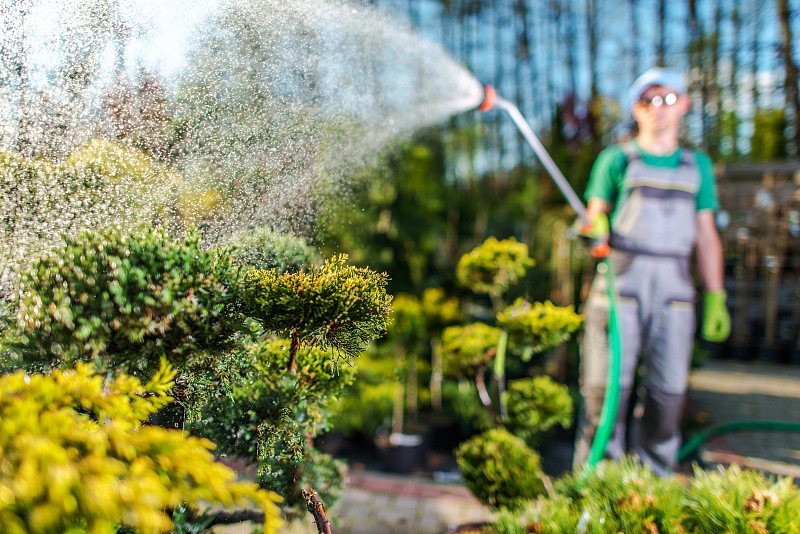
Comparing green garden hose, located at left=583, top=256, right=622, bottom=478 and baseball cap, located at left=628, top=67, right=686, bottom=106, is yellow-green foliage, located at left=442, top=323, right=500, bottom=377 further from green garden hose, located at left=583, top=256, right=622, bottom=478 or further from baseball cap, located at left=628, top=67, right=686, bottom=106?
baseball cap, located at left=628, top=67, right=686, bottom=106

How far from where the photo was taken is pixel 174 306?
122 centimetres

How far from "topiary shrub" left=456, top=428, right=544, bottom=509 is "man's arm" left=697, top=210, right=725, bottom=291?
4.80ft

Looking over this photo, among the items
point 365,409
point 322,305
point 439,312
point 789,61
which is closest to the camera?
point 322,305

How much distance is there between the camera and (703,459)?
11.3ft

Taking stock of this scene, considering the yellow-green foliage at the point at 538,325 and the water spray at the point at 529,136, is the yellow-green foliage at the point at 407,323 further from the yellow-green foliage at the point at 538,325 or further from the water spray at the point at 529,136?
the water spray at the point at 529,136

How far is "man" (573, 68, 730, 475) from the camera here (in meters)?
2.77

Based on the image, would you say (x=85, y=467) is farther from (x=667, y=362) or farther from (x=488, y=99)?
(x=667, y=362)

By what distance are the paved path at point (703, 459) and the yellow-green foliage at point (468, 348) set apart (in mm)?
687

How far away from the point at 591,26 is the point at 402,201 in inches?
201

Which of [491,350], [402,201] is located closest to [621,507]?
[491,350]

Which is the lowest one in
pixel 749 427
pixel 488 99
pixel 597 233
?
pixel 749 427

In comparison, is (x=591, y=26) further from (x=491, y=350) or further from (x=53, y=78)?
(x=53, y=78)

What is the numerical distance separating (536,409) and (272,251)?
5.65 ft

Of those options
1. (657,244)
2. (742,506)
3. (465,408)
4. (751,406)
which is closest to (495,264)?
(657,244)
